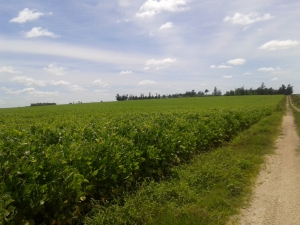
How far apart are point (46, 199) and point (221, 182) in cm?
441

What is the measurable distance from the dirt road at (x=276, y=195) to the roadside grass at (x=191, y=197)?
0.79 ft

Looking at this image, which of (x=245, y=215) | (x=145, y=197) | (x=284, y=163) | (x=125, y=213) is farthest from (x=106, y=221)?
(x=284, y=163)

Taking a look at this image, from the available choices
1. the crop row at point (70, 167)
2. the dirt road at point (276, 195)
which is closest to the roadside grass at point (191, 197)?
the dirt road at point (276, 195)

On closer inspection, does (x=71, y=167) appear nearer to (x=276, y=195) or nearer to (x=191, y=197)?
(x=191, y=197)

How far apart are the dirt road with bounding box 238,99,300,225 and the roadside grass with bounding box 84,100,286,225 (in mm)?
242

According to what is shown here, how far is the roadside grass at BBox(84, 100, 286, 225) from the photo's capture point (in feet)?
15.1

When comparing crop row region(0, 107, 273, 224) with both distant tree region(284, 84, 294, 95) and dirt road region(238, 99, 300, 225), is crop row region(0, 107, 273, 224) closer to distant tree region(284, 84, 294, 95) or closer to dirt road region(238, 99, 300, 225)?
dirt road region(238, 99, 300, 225)

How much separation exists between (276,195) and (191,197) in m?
1.96

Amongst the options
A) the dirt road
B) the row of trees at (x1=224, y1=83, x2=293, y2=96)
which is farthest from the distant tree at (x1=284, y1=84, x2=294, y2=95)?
the dirt road

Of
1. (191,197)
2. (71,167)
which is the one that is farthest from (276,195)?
(71,167)

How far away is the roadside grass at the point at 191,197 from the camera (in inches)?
181

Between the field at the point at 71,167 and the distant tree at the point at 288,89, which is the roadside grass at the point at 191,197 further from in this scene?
the distant tree at the point at 288,89

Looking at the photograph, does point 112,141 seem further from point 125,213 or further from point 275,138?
point 275,138

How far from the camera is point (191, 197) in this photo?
561 cm
